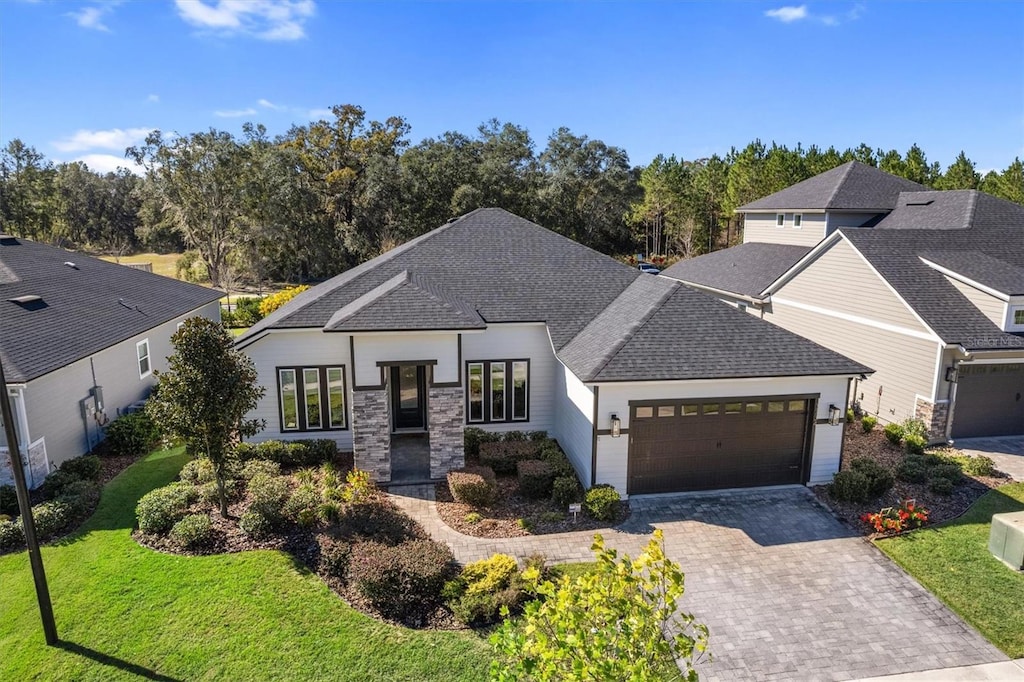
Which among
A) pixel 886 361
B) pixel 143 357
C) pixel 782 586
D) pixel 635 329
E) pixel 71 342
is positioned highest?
pixel 635 329

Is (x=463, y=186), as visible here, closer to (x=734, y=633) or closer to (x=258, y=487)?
(x=258, y=487)

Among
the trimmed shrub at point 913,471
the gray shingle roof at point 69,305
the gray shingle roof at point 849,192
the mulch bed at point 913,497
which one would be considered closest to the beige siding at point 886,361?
the mulch bed at point 913,497

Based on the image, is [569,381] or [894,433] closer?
[569,381]

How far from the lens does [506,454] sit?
50.2ft

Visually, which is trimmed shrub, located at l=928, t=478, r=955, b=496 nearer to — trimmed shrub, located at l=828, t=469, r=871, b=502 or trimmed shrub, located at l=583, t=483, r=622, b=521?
trimmed shrub, located at l=828, t=469, r=871, b=502

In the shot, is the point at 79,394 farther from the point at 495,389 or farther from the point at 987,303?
the point at 987,303

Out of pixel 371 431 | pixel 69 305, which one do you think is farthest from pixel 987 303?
pixel 69 305

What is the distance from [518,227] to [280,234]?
31189 mm

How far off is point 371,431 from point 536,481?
422 cm

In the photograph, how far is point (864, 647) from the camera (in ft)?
30.5

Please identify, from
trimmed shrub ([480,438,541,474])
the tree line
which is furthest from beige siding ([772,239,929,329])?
the tree line

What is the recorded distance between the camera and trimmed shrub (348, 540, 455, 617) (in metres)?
9.85

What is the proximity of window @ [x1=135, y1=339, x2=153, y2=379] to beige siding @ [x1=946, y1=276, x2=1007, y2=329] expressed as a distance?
1042 inches

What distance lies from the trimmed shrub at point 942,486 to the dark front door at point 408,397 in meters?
13.4
